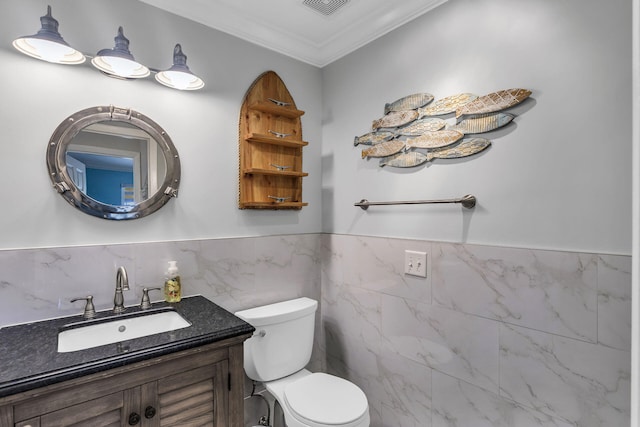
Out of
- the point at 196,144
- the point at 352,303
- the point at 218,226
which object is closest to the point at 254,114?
the point at 196,144

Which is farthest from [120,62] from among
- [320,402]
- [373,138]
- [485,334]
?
[485,334]

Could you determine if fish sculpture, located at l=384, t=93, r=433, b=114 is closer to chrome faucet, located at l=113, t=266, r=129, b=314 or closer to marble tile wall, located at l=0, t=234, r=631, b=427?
marble tile wall, located at l=0, t=234, r=631, b=427

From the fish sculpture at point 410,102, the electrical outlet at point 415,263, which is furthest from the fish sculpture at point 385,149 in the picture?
the electrical outlet at point 415,263

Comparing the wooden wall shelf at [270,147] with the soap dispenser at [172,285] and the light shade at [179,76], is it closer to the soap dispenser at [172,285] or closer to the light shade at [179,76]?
the light shade at [179,76]

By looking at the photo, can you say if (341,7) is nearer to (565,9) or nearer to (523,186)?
(565,9)

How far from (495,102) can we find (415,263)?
32.8 inches

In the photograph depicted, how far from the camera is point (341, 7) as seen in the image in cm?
179

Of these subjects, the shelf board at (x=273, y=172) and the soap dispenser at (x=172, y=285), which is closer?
the soap dispenser at (x=172, y=285)

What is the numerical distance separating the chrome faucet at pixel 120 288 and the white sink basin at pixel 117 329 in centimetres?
7

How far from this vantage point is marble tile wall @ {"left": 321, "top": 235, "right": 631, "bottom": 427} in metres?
1.15

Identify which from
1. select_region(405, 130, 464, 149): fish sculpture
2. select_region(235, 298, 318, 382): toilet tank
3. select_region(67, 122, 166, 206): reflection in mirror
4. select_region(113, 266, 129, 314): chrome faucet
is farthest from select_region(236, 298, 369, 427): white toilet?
select_region(405, 130, 464, 149): fish sculpture

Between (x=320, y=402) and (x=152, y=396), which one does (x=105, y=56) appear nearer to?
(x=152, y=396)

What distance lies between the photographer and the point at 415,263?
1.70 meters

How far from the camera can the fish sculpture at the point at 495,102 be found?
1.33 meters
